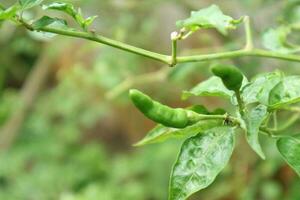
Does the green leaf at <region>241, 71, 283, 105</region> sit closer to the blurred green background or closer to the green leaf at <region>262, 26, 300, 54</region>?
the green leaf at <region>262, 26, 300, 54</region>

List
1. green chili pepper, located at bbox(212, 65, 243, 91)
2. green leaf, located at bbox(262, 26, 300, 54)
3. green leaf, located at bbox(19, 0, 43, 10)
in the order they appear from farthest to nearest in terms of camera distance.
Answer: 1. green leaf, located at bbox(262, 26, 300, 54)
2. green leaf, located at bbox(19, 0, 43, 10)
3. green chili pepper, located at bbox(212, 65, 243, 91)

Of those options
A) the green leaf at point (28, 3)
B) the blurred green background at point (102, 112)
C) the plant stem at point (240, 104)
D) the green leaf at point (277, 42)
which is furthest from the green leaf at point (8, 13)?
the blurred green background at point (102, 112)

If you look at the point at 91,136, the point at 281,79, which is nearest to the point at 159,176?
the point at 91,136

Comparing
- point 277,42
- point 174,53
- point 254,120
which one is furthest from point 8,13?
point 277,42

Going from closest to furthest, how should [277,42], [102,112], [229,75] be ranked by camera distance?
[229,75] → [277,42] → [102,112]

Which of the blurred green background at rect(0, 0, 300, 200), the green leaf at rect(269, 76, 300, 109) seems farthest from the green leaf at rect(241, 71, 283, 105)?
the blurred green background at rect(0, 0, 300, 200)

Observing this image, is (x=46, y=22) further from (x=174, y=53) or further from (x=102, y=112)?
(x=102, y=112)
